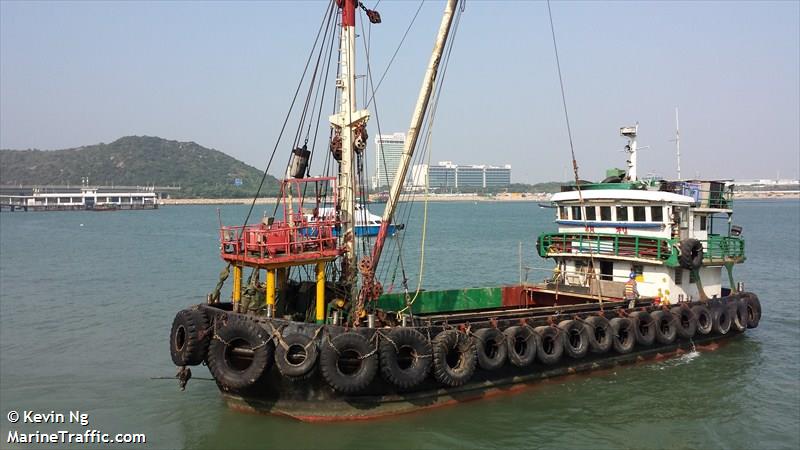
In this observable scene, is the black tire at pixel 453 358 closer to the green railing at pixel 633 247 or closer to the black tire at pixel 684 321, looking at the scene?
the green railing at pixel 633 247

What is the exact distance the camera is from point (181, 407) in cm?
1270

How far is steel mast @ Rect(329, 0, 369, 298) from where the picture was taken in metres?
12.4

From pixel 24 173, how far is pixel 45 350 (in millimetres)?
213000

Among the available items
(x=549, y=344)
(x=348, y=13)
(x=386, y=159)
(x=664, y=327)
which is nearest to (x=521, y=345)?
(x=549, y=344)

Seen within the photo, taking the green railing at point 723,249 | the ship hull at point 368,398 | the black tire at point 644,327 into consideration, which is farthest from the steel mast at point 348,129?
the green railing at point 723,249

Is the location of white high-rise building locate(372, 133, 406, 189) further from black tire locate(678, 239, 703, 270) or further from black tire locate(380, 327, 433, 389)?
black tire locate(678, 239, 703, 270)

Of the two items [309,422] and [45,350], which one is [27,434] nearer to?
[309,422]

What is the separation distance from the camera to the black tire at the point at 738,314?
17438mm

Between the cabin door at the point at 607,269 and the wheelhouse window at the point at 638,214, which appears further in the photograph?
the cabin door at the point at 607,269

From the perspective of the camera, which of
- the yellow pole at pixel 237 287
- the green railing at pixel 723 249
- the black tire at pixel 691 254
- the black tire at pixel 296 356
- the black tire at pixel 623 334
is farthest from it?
the green railing at pixel 723 249

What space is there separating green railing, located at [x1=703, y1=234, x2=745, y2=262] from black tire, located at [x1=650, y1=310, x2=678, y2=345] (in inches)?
99.1

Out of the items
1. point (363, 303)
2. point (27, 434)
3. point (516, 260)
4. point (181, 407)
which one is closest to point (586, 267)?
point (363, 303)

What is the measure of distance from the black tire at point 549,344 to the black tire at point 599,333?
909 mm

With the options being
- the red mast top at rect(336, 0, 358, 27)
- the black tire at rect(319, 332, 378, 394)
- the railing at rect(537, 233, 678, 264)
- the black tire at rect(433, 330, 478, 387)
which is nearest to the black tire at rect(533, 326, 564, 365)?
the black tire at rect(433, 330, 478, 387)
